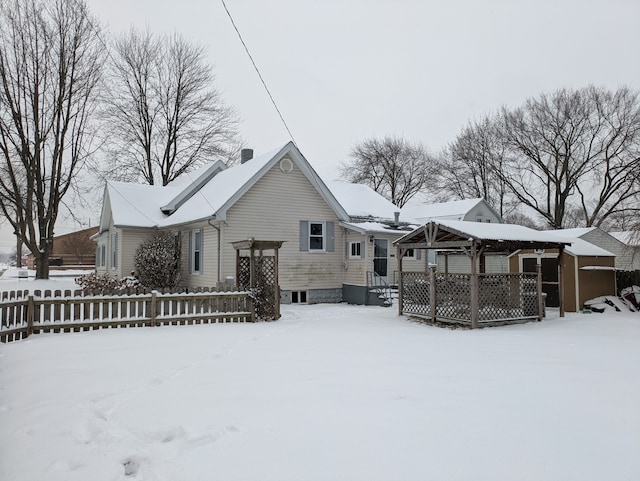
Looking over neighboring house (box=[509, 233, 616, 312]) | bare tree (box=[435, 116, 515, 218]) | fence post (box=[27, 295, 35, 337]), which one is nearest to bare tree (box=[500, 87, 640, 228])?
bare tree (box=[435, 116, 515, 218])

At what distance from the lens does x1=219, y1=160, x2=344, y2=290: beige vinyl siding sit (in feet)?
55.6

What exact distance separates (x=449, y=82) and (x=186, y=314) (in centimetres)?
1344

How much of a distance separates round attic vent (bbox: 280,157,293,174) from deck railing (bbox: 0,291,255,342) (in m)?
7.13

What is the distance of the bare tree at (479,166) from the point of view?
39.1m

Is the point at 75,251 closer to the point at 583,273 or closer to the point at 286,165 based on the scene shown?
the point at 286,165

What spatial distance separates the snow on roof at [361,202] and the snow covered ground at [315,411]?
42.6ft

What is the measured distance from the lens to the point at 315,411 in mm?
4758

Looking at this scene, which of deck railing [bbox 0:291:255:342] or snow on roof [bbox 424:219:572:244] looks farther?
snow on roof [bbox 424:219:572:244]

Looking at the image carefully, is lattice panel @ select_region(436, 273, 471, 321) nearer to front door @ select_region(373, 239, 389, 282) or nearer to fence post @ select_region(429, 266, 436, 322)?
fence post @ select_region(429, 266, 436, 322)

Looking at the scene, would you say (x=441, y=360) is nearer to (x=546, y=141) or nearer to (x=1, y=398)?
(x=1, y=398)

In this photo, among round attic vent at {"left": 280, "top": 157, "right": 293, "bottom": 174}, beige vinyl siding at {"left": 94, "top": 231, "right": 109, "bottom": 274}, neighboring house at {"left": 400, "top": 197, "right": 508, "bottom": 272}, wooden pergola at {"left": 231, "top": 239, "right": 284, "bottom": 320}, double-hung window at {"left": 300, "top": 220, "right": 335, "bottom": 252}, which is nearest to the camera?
wooden pergola at {"left": 231, "top": 239, "right": 284, "bottom": 320}

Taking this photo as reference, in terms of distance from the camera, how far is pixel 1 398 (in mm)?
5125

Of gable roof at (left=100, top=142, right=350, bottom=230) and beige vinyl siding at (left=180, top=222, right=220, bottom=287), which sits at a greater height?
gable roof at (left=100, top=142, right=350, bottom=230)

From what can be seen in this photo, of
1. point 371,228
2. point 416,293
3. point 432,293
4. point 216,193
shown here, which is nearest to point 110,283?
point 216,193
